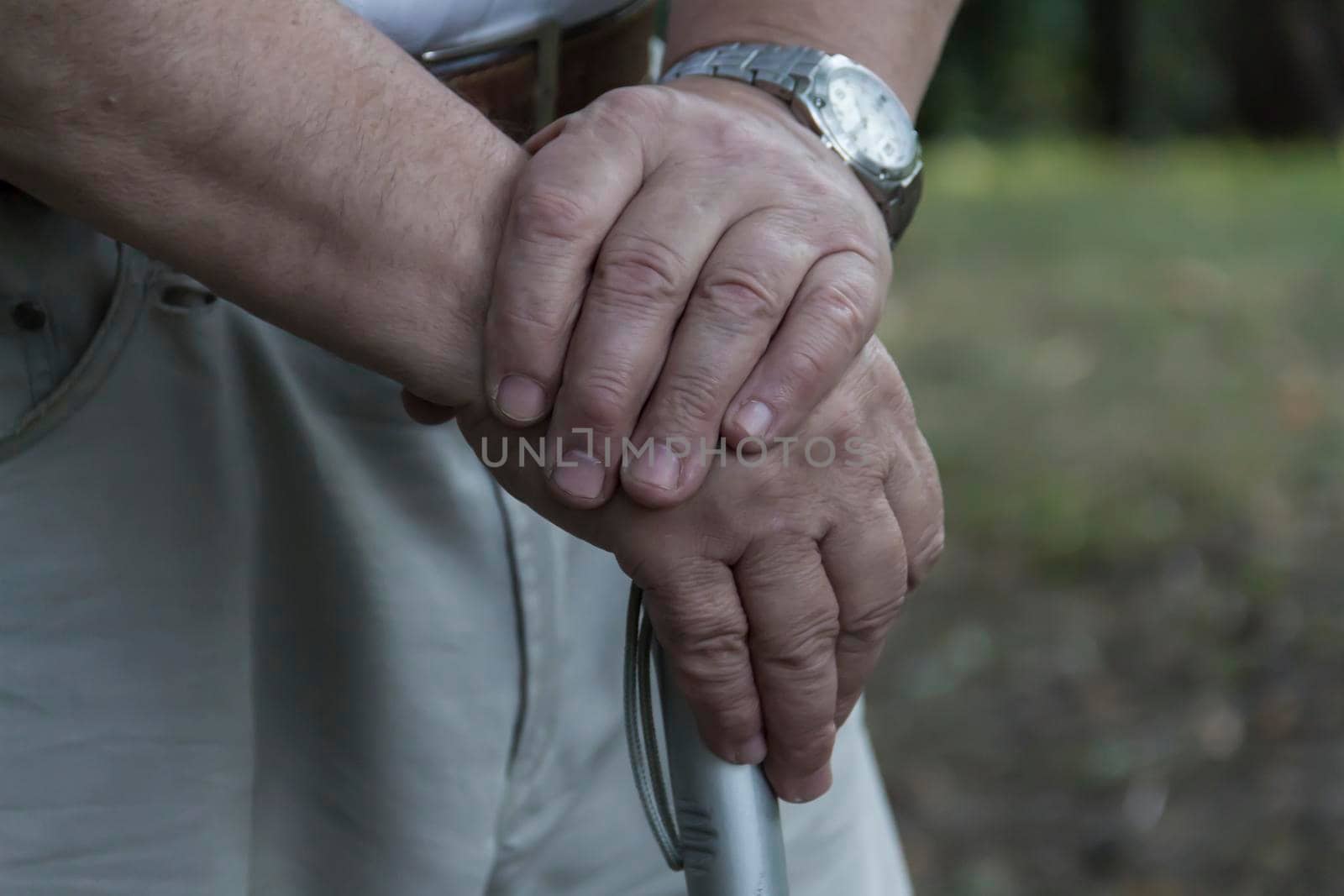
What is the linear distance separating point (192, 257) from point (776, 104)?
0.38 meters

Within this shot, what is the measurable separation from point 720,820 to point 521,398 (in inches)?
11.7

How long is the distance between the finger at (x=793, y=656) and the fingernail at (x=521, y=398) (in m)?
0.15

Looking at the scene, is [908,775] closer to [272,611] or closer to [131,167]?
[272,611]

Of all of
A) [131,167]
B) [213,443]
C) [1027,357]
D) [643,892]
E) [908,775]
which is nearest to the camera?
[131,167]

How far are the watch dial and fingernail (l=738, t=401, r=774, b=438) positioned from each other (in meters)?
0.23

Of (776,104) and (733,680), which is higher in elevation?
(776,104)

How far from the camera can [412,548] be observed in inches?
42.0

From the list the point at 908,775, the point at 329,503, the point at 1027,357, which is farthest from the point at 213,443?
the point at 1027,357

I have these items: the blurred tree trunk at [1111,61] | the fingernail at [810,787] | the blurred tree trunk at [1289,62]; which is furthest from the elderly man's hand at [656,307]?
the blurred tree trunk at [1111,61]

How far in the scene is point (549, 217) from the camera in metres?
0.78

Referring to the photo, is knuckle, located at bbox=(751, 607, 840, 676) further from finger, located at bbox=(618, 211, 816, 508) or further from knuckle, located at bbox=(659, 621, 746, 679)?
finger, located at bbox=(618, 211, 816, 508)

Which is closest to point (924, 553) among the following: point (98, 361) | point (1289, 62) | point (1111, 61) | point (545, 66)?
point (545, 66)

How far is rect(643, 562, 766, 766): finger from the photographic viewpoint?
837 mm

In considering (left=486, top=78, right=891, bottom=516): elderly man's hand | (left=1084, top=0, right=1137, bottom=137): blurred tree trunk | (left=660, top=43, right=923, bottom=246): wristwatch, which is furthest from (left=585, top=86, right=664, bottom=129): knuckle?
(left=1084, top=0, right=1137, bottom=137): blurred tree trunk
